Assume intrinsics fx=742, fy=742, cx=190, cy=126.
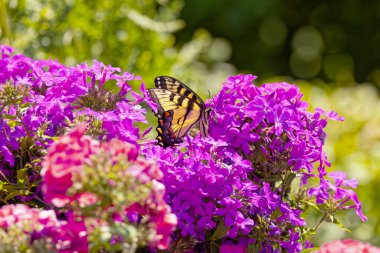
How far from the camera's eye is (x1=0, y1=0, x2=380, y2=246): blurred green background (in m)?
3.59

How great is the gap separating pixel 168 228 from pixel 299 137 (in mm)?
534

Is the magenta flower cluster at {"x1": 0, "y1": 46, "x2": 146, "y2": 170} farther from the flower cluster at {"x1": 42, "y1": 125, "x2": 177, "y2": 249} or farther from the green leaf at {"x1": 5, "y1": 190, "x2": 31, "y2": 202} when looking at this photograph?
the flower cluster at {"x1": 42, "y1": 125, "x2": 177, "y2": 249}

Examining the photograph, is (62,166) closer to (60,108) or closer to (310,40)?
(60,108)

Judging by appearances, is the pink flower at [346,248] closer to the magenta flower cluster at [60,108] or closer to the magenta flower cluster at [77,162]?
the magenta flower cluster at [77,162]

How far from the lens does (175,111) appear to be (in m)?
2.03

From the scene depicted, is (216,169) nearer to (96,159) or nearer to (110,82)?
(96,159)

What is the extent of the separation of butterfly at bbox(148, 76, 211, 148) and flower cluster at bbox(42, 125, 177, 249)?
50 centimetres

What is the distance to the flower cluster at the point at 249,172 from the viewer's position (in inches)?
66.0

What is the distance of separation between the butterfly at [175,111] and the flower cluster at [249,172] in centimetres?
6

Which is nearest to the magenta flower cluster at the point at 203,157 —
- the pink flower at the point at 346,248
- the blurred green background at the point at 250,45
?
the pink flower at the point at 346,248

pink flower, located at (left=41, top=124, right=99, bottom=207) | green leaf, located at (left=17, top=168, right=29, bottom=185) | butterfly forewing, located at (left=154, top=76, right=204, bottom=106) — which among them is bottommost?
green leaf, located at (left=17, top=168, right=29, bottom=185)

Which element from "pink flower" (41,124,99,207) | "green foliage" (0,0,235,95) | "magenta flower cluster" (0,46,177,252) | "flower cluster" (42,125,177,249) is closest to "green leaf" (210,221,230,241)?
"magenta flower cluster" (0,46,177,252)

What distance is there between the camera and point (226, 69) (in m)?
5.67

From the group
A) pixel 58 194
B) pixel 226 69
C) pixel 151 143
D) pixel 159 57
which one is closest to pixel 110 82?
pixel 159 57
